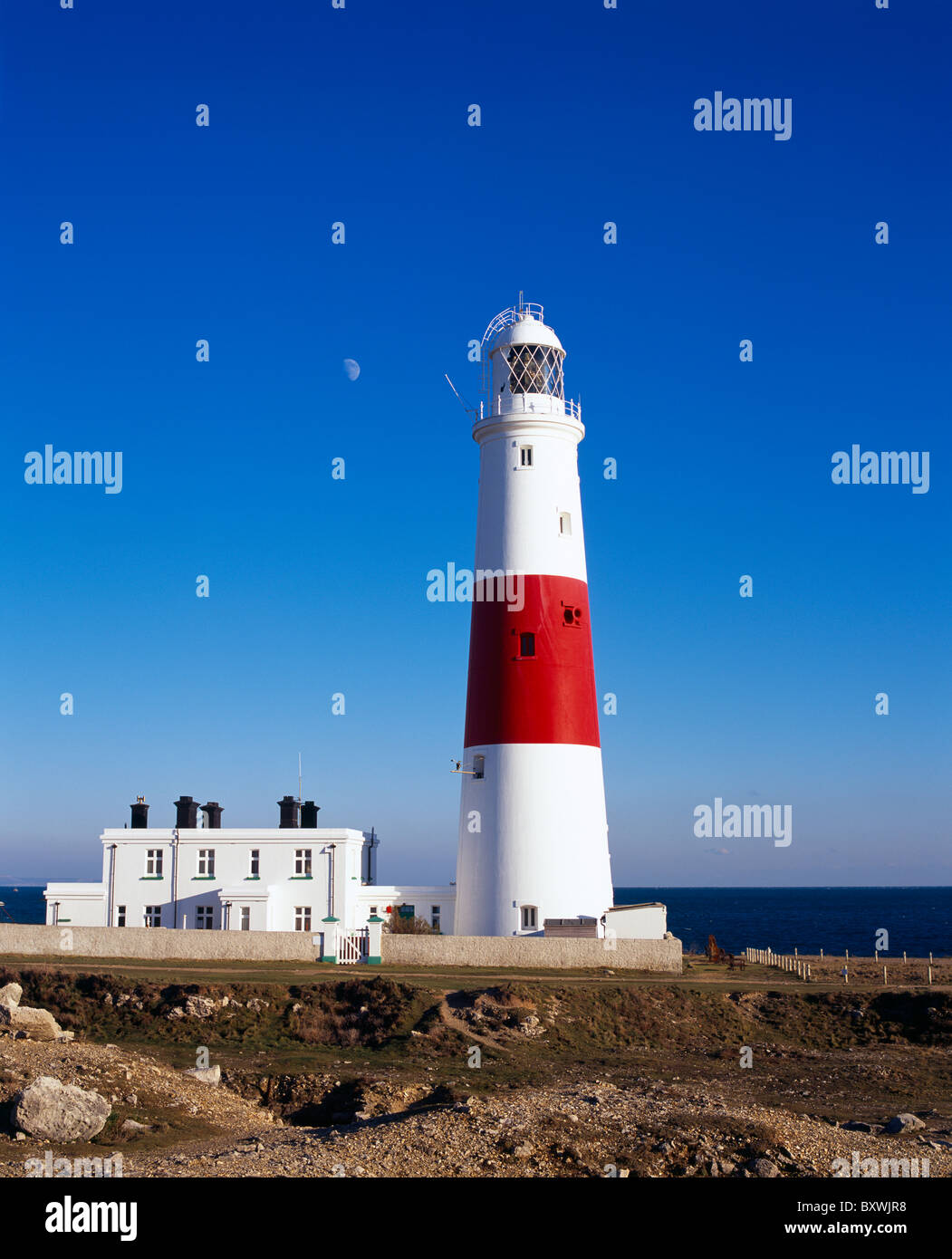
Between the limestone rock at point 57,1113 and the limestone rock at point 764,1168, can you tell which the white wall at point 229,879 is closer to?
the limestone rock at point 57,1113

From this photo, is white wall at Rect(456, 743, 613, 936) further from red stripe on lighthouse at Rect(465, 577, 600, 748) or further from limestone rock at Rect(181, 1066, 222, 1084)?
limestone rock at Rect(181, 1066, 222, 1084)

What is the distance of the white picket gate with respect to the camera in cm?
3784

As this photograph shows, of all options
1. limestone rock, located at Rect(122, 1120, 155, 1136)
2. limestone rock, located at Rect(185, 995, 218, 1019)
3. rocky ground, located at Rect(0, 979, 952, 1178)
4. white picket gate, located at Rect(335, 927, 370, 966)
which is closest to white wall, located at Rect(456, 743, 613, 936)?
white picket gate, located at Rect(335, 927, 370, 966)

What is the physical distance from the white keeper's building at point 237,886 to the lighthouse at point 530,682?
5131 millimetres

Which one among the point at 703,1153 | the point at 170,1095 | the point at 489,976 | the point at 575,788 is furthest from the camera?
the point at 575,788

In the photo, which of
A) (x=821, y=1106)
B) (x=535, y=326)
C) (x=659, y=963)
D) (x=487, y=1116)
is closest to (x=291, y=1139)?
(x=487, y=1116)

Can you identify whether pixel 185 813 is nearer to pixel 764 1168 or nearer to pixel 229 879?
pixel 229 879

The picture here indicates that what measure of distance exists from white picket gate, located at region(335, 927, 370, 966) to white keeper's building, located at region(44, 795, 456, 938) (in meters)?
2.67

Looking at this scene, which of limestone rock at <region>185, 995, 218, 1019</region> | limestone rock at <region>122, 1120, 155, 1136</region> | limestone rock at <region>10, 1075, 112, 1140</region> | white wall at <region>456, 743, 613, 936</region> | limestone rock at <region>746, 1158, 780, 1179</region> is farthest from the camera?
white wall at <region>456, 743, 613, 936</region>

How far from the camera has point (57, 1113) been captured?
20.1m

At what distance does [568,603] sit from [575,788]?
6.24 meters

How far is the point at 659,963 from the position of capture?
120ft

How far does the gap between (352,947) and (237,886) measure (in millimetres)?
7222
